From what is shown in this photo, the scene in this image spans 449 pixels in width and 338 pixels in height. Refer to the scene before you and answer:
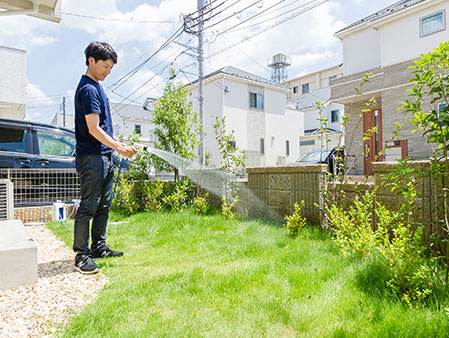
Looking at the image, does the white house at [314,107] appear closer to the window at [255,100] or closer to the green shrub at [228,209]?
the window at [255,100]

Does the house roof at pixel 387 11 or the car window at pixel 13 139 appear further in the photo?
the house roof at pixel 387 11

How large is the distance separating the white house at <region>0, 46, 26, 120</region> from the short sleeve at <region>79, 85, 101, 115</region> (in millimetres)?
8002

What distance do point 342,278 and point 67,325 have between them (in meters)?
1.81

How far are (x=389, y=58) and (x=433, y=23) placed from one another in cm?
180

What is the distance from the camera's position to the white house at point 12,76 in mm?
8531

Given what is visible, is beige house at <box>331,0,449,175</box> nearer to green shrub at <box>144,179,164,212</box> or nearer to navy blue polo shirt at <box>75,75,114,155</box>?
green shrub at <box>144,179,164,212</box>

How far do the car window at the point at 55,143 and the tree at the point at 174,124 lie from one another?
174 centimetres

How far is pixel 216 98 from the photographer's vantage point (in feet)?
59.4

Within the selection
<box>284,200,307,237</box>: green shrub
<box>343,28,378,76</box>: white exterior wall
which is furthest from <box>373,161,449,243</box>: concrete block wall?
<box>343,28,378,76</box>: white exterior wall

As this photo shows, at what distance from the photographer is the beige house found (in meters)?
10.9

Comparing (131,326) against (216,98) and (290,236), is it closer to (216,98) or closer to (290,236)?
(290,236)

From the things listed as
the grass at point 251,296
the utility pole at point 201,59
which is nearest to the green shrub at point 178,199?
the grass at point 251,296

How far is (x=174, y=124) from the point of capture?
5680mm

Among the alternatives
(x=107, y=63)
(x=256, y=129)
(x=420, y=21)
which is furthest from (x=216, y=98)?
(x=107, y=63)
